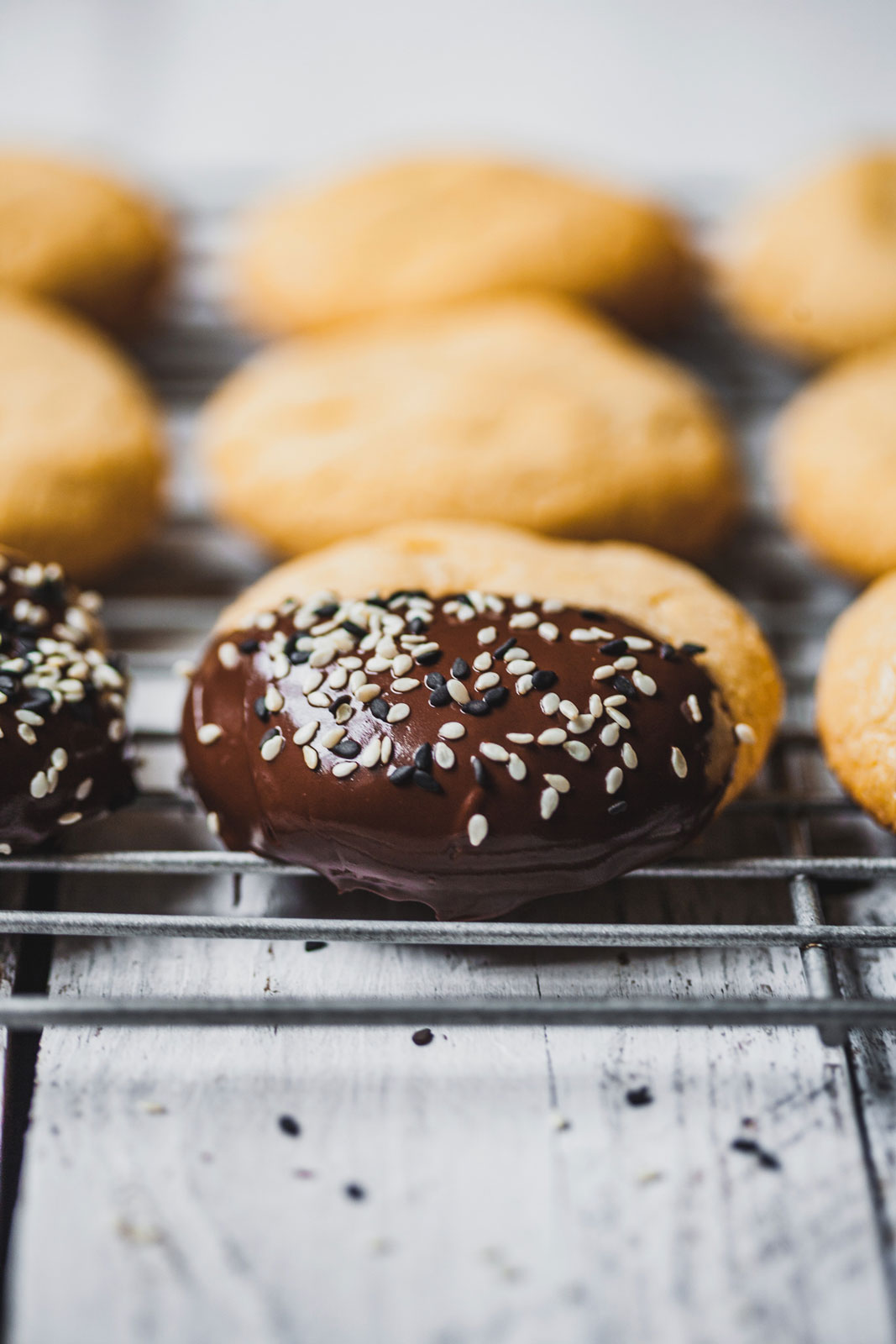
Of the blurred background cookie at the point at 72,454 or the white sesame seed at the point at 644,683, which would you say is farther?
the blurred background cookie at the point at 72,454

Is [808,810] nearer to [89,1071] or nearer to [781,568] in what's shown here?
[781,568]

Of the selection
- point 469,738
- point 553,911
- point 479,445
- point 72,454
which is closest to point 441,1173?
point 553,911

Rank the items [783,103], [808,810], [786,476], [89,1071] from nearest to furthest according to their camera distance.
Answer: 1. [89,1071]
2. [808,810]
3. [786,476]
4. [783,103]

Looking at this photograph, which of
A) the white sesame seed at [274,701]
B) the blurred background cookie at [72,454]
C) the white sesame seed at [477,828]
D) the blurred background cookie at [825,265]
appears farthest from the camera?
the blurred background cookie at [825,265]

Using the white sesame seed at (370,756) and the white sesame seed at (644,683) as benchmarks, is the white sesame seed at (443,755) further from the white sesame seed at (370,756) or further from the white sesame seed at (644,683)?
the white sesame seed at (644,683)

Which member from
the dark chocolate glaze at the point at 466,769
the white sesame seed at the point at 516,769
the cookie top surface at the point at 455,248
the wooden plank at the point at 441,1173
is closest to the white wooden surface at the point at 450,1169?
the wooden plank at the point at 441,1173

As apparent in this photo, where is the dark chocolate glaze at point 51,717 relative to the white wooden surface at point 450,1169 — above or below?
above

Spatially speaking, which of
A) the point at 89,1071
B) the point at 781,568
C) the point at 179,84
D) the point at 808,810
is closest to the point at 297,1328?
the point at 89,1071
